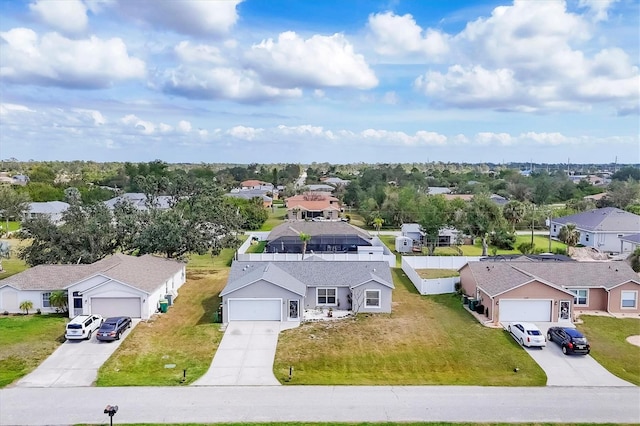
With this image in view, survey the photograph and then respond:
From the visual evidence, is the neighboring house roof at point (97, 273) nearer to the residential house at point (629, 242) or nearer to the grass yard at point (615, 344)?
the grass yard at point (615, 344)

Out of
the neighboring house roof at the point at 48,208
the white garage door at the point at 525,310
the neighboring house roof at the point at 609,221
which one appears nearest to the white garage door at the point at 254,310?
the white garage door at the point at 525,310

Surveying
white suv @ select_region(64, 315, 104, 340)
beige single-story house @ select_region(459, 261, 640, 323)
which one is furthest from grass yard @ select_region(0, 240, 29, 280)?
beige single-story house @ select_region(459, 261, 640, 323)

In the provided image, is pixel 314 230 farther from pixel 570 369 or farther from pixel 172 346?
pixel 570 369

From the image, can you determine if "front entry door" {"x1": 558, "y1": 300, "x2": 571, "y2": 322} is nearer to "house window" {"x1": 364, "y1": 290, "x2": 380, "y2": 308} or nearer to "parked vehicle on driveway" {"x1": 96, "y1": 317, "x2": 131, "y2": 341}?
"house window" {"x1": 364, "y1": 290, "x2": 380, "y2": 308}

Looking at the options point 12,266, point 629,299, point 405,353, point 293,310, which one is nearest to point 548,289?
point 629,299

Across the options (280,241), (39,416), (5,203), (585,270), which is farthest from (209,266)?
(5,203)
